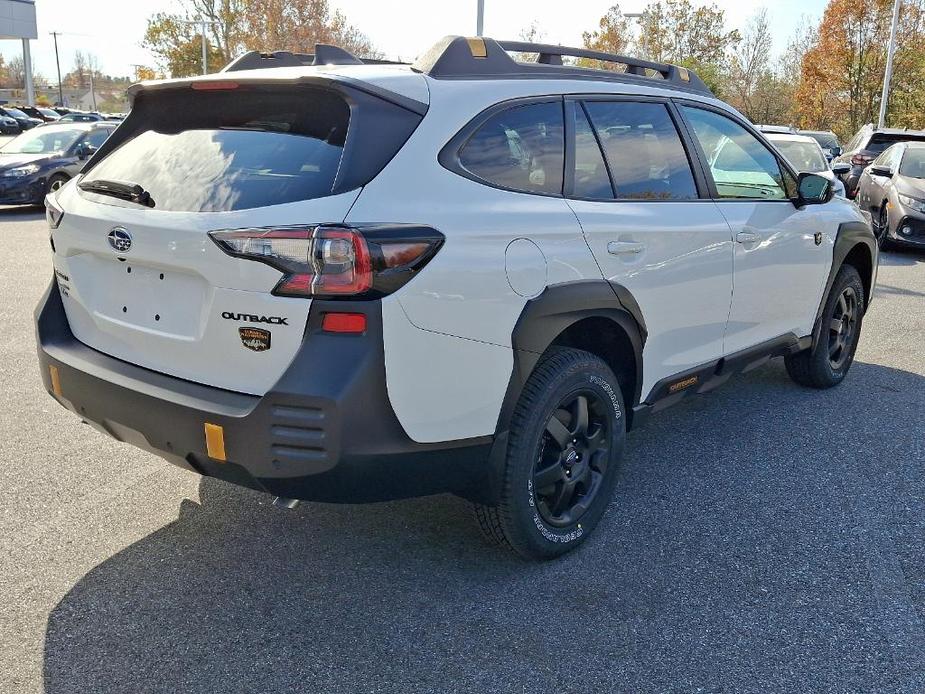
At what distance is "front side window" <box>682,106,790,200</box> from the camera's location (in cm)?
419

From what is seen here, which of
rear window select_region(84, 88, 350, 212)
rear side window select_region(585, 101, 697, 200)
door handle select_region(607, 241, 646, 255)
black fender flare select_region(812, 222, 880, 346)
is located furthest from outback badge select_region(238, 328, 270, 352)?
black fender flare select_region(812, 222, 880, 346)

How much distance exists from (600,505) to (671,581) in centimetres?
43

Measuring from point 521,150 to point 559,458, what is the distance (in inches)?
44.9

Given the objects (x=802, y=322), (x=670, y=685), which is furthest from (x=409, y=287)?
(x=802, y=322)

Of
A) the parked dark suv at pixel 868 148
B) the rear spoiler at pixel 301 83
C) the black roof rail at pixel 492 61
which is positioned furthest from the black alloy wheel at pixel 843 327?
the parked dark suv at pixel 868 148

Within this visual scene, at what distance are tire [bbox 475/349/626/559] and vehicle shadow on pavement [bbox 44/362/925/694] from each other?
0.15 meters

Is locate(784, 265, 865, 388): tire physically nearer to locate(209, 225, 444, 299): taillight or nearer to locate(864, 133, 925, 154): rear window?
locate(209, 225, 444, 299): taillight

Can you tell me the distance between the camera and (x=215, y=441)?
265 cm

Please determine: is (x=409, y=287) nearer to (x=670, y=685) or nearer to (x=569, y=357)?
(x=569, y=357)

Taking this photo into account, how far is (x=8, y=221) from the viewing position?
13648mm

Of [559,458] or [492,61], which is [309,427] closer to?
[559,458]

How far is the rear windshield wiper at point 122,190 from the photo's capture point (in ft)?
9.60

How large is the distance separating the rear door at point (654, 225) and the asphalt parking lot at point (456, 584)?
2.38 feet

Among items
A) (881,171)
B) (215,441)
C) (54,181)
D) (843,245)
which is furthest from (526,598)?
(54,181)
